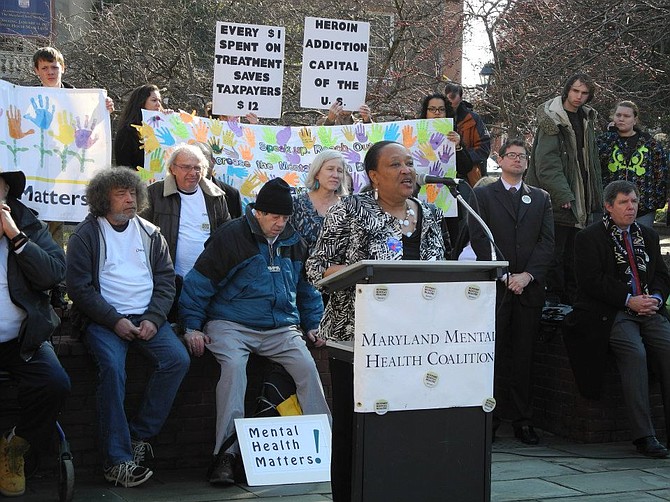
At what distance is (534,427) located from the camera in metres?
8.98

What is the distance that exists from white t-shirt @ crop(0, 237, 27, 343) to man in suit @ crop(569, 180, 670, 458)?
4.28m

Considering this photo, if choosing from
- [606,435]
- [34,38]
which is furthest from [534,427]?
[34,38]

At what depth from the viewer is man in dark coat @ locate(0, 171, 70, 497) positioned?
6.36 meters

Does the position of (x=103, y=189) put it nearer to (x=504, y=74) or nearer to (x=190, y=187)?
(x=190, y=187)

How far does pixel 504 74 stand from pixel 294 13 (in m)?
4.37

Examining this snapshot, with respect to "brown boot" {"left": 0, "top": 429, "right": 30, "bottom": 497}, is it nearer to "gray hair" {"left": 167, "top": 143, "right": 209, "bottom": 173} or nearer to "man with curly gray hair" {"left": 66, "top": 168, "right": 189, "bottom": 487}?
"man with curly gray hair" {"left": 66, "top": 168, "right": 189, "bottom": 487}

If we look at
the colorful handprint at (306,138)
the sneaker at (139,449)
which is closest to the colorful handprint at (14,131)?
the colorful handprint at (306,138)

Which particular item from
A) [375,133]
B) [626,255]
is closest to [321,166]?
[375,133]

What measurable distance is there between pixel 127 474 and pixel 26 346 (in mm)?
1036

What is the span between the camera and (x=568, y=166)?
9.73 metres

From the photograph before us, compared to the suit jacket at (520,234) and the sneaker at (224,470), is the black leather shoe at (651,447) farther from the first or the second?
the sneaker at (224,470)

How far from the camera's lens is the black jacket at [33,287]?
6.39 m

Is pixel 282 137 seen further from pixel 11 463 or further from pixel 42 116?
pixel 11 463

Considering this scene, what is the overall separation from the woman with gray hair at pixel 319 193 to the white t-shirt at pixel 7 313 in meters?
2.54
